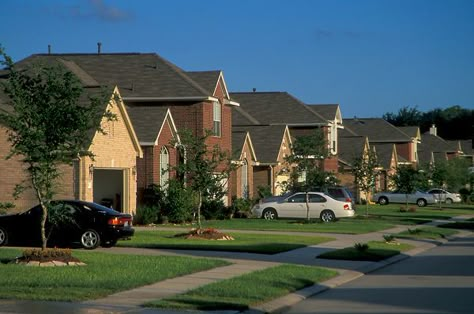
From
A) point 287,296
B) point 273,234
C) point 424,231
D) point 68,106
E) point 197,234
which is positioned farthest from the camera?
point 424,231

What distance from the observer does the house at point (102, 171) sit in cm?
3372

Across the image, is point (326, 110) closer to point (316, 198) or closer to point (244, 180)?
point (244, 180)

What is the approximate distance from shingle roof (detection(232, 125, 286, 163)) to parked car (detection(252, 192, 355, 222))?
8430 mm

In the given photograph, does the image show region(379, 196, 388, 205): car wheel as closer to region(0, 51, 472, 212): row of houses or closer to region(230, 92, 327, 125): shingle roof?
region(0, 51, 472, 212): row of houses

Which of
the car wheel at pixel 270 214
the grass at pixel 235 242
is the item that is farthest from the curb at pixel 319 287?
the car wheel at pixel 270 214

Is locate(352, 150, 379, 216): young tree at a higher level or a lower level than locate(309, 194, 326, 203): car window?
higher

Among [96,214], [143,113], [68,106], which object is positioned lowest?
[96,214]

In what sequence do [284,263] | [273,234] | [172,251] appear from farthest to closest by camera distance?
[273,234], [172,251], [284,263]

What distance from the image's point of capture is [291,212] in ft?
151

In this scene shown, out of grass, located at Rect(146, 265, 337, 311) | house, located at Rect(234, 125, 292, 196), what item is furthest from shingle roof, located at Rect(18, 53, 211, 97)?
grass, located at Rect(146, 265, 337, 311)

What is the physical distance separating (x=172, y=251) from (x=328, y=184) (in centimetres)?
2444

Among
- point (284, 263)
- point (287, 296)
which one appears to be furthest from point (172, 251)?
point (287, 296)

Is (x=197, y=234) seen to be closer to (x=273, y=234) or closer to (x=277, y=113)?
(x=273, y=234)

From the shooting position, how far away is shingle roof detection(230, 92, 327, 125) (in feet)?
207
